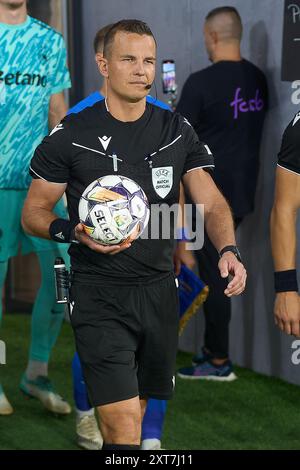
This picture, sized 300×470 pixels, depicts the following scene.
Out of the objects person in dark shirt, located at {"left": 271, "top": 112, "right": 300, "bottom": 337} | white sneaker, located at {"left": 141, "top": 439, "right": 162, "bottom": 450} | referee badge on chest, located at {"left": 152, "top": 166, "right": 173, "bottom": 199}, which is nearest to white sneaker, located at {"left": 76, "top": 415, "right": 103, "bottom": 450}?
white sneaker, located at {"left": 141, "top": 439, "right": 162, "bottom": 450}

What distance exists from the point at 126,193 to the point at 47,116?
2154 mm

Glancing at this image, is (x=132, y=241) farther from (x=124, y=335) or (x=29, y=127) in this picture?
(x=29, y=127)

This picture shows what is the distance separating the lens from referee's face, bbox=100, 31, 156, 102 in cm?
375

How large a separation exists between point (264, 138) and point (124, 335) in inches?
113

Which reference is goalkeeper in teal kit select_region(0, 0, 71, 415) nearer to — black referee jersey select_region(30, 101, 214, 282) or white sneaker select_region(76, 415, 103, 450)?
white sneaker select_region(76, 415, 103, 450)

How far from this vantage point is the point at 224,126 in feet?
20.0

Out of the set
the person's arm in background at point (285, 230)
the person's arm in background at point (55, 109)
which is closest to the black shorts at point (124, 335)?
the person's arm in background at point (285, 230)

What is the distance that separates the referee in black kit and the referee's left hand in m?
0.03

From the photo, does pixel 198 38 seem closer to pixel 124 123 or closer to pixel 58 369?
pixel 58 369

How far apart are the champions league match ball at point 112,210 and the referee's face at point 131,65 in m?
0.41

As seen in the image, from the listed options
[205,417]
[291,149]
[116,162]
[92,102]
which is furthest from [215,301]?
[116,162]

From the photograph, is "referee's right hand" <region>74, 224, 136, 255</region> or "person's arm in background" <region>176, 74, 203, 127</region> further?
"person's arm in background" <region>176, 74, 203, 127</region>

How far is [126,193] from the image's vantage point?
3.48 meters

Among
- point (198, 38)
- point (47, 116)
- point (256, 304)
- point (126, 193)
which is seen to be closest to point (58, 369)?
point (256, 304)
